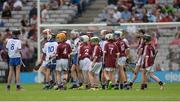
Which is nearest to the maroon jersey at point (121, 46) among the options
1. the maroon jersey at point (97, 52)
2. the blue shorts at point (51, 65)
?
the maroon jersey at point (97, 52)

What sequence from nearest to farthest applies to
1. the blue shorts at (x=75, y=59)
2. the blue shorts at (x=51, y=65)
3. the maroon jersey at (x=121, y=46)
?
1. the maroon jersey at (x=121, y=46)
2. the blue shorts at (x=51, y=65)
3. the blue shorts at (x=75, y=59)

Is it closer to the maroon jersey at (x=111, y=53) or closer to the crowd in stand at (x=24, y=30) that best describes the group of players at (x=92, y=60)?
the maroon jersey at (x=111, y=53)

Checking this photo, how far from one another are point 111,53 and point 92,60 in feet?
3.36

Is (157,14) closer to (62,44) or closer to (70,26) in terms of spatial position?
(70,26)

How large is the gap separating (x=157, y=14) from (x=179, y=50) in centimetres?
283

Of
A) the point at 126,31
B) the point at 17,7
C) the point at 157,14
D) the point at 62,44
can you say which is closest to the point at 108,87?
the point at 62,44

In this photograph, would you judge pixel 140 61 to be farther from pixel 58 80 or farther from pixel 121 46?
pixel 58 80

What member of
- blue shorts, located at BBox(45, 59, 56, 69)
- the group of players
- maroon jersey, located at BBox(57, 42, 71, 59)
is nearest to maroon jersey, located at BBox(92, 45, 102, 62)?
the group of players

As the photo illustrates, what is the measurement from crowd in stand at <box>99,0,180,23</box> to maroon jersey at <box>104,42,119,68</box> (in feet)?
33.5

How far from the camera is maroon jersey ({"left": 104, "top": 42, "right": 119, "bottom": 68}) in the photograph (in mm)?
34094

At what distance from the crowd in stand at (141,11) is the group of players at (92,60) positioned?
8.66 m

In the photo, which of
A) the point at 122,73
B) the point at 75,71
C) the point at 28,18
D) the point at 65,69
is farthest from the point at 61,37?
the point at 28,18

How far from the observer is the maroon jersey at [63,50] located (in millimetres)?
34656

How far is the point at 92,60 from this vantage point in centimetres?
3478
